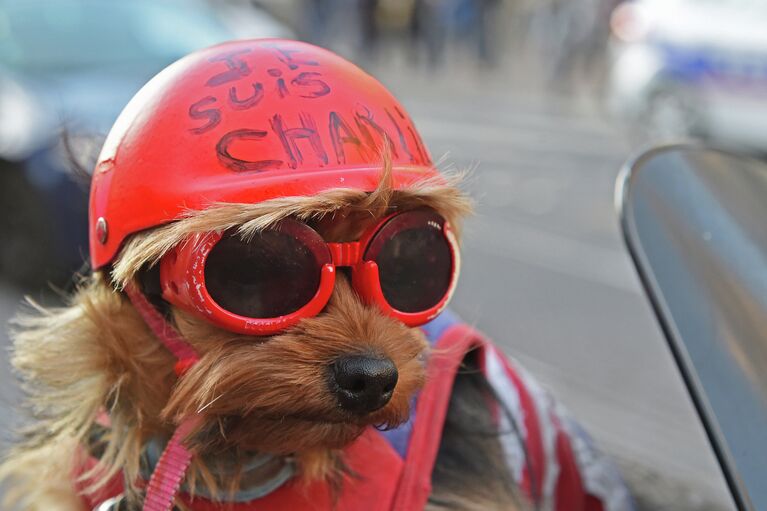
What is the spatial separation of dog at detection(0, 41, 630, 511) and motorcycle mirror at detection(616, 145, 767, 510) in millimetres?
334

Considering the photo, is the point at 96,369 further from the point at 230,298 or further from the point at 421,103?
the point at 421,103

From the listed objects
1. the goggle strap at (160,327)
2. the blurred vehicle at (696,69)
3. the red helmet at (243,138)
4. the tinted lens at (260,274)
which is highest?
the red helmet at (243,138)

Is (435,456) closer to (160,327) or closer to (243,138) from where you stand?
(160,327)

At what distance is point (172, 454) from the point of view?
1.63 metres

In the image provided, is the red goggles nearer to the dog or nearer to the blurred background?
the dog

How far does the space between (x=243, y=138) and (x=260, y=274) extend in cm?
23

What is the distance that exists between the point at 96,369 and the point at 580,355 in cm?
390

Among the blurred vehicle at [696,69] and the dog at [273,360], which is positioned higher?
the dog at [273,360]

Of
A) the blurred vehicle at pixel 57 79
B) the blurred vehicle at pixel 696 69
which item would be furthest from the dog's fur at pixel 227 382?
the blurred vehicle at pixel 696 69

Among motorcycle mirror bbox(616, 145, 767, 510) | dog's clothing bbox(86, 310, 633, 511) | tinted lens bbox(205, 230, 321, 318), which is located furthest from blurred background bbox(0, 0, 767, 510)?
tinted lens bbox(205, 230, 321, 318)

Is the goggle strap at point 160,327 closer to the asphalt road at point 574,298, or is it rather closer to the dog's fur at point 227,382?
the dog's fur at point 227,382

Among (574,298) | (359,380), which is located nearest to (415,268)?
(359,380)

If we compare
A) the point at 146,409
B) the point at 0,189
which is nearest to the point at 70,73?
the point at 0,189

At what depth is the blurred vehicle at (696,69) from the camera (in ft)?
30.9
